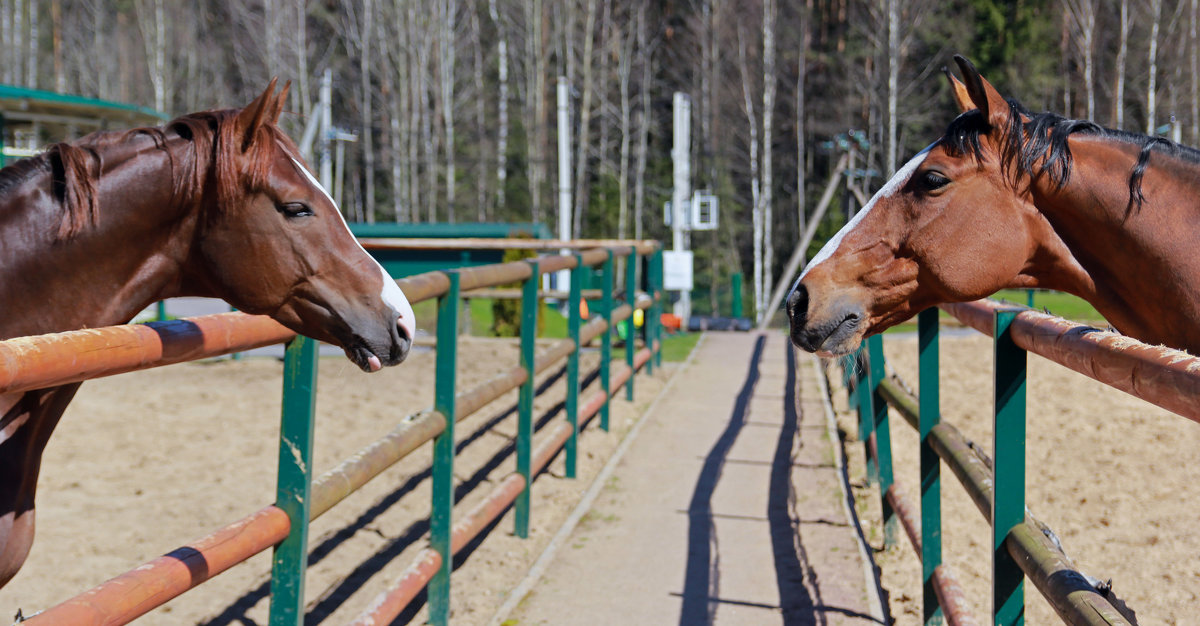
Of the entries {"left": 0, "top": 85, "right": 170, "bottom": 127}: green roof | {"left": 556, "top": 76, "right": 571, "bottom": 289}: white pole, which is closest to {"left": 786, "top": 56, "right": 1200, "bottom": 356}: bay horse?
{"left": 0, "top": 85, "right": 170, "bottom": 127}: green roof

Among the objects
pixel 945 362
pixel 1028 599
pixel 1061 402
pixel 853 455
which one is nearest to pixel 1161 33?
pixel 945 362

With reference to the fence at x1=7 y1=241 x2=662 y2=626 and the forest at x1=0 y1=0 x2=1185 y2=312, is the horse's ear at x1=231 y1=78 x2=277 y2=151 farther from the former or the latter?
the forest at x1=0 y1=0 x2=1185 y2=312

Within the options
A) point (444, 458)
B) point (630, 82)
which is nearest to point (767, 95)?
point (630, 82)

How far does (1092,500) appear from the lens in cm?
418

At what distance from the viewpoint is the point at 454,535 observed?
3.32 meters

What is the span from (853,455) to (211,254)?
4.60 metres

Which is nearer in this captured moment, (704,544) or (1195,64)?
(704,544)

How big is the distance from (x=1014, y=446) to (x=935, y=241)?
19.9 inches

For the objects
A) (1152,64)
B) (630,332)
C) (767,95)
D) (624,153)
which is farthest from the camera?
(624,153)

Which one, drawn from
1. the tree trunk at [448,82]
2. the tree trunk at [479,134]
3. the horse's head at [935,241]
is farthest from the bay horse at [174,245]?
the tree trunk at [479,134]

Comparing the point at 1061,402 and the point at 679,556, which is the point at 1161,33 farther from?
the point at 679,556

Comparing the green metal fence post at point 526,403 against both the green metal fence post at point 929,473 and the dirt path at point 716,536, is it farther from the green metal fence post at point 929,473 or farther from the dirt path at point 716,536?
the green metal fence post at point 929,473

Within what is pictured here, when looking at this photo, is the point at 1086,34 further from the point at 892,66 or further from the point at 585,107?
the point at 585,107

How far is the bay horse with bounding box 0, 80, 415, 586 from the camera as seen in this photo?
1.82m
